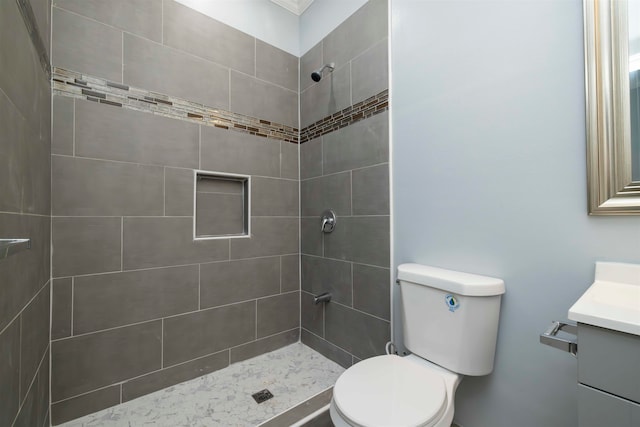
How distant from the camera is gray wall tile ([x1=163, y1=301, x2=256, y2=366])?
1.61m

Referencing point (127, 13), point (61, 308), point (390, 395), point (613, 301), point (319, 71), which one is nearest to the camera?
point (613, 301)

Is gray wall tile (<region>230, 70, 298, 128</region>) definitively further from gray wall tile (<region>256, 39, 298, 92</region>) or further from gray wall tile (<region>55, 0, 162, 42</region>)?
gray wall tile (<region>55, 0, 162, 42</region>)

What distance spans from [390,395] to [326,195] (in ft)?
4.01

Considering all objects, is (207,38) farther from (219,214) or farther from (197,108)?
(219,214)

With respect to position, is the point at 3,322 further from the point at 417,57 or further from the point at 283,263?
the point at 417,57

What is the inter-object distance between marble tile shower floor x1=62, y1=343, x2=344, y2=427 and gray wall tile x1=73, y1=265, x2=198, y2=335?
1.39 feet

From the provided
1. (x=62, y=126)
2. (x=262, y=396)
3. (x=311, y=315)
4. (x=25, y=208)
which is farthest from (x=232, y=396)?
(x=62, y=126)

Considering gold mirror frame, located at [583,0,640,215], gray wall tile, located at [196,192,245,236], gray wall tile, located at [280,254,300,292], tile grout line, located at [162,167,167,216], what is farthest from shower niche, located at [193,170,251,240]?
gold mirror frame, located at [583,0,640,215]

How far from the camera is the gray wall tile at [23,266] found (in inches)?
27.9

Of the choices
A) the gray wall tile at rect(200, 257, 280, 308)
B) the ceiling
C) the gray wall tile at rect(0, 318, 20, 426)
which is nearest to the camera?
the gray wall tile at rect(0, 318, 20, 426)

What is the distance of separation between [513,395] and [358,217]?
3.43ft

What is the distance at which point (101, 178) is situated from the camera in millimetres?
1408

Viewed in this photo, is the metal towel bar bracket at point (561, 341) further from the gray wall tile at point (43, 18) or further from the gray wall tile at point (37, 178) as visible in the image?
the gray wall tile at point (43, 18)

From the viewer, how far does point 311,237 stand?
204 centimetres
